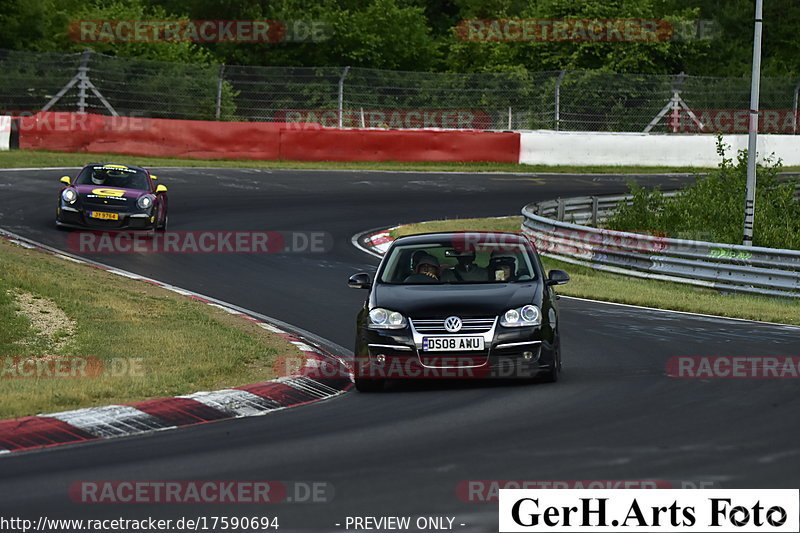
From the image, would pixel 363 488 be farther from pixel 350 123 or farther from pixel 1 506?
pixel 350 123

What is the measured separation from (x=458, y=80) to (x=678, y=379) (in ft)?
91.1

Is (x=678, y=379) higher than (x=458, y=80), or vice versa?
(x=458, y=80)

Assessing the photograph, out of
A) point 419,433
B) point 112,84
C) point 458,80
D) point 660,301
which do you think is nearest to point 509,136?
point 458,80

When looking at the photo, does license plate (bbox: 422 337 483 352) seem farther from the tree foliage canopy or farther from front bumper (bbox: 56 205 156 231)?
the tree foliage canopy

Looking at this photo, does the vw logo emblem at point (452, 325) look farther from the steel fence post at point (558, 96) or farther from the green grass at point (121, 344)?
the steel fence post at point (558, 96)

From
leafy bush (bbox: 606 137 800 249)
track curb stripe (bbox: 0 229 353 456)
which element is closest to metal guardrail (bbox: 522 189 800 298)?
leafy bush (bbox: 606 137 800 249)

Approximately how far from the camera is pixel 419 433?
28.4 ft

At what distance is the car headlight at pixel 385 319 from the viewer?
1075 centimetres

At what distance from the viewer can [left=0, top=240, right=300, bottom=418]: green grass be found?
10.2 m

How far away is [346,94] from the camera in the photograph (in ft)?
125
